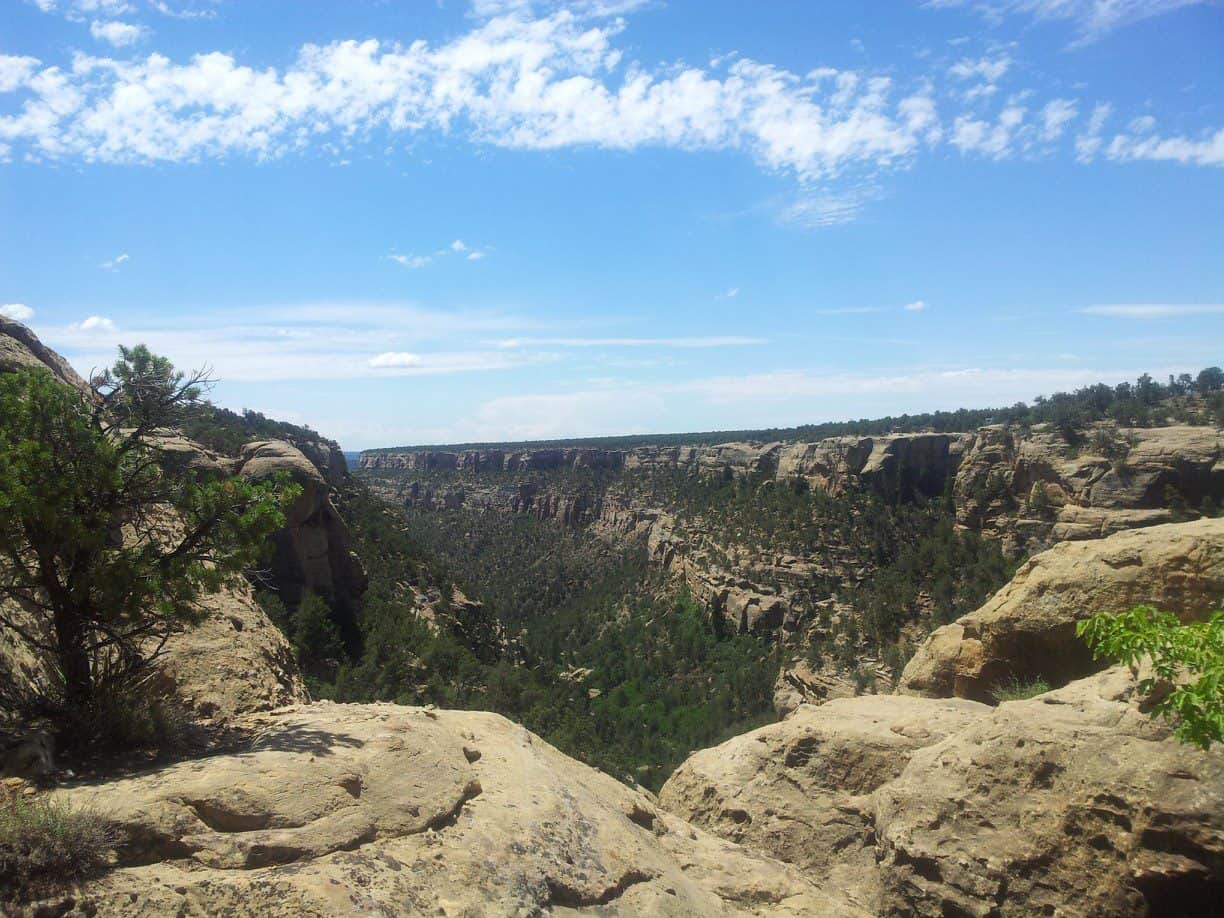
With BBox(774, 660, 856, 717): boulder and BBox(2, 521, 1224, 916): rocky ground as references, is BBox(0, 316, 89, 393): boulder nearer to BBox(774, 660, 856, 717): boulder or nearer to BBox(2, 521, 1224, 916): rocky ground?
BBox(2, 521, 1224, 916): rocky ground

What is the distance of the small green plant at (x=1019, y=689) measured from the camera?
10633 mm

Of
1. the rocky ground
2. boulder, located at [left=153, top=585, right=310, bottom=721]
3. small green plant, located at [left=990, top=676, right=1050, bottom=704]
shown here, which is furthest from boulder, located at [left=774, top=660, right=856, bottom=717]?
boulder, located at [left=153, top=585, right=310, bottom=721]

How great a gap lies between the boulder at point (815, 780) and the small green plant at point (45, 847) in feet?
25.8

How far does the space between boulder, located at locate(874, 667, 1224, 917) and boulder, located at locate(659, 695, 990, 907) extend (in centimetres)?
95

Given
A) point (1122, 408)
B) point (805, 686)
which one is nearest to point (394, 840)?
point (805, 686)

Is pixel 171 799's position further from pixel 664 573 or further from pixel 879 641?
pixel 664 573

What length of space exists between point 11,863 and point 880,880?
857 centimetres

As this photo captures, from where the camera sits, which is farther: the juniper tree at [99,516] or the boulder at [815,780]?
the boulder at [815,780]

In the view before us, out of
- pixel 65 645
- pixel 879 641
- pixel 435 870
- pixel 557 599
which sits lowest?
pixel 557 599

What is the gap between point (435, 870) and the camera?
18.9 ft

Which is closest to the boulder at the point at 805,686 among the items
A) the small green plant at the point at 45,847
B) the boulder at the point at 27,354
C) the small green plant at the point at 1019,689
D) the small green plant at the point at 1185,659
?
the small green plant at the point at 1019,689

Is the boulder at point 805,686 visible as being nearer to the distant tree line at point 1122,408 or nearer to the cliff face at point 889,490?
the cliff face at point 889,490

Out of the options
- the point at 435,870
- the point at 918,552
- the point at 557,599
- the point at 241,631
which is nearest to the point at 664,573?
the point at 557,599

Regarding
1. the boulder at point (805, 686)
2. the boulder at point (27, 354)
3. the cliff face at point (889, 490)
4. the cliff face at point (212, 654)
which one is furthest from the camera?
→ the boulder at point (805, 686)
